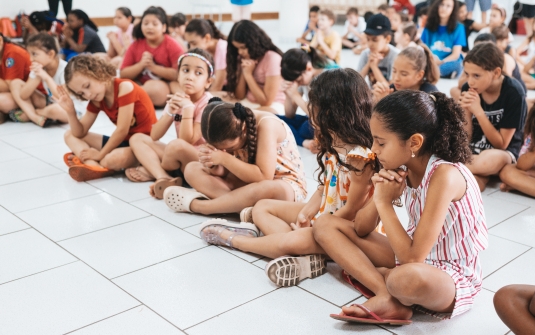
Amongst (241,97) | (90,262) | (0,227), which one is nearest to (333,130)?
(90,262)

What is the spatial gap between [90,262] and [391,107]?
1130mm

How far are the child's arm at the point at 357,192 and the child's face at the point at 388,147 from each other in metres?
0.21

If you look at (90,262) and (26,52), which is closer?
(90,262)

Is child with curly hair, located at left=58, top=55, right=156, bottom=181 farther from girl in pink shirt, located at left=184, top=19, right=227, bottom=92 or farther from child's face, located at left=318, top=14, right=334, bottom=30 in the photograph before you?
child's face, located at left=318, top=14, right=334, bottom=30

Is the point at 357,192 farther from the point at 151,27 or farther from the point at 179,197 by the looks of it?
the point at 151,27

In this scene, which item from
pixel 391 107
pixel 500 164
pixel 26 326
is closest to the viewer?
pixel 391 107

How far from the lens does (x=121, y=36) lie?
570cm

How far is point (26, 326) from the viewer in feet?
4.86

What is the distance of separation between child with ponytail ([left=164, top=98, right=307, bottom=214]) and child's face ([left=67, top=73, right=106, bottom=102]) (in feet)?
2.11

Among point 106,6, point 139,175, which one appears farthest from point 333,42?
point 106,6

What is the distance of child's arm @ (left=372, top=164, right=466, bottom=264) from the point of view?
1359 millimetres

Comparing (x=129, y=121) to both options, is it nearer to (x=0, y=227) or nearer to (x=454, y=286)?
(x=0, y=227)

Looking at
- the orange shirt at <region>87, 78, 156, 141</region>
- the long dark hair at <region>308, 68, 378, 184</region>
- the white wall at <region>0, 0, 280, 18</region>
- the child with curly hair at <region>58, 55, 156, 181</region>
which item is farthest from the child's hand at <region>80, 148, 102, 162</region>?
the white wall at <region>0, 0, 280, 18</region>

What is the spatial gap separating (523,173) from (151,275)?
173 centimetres
